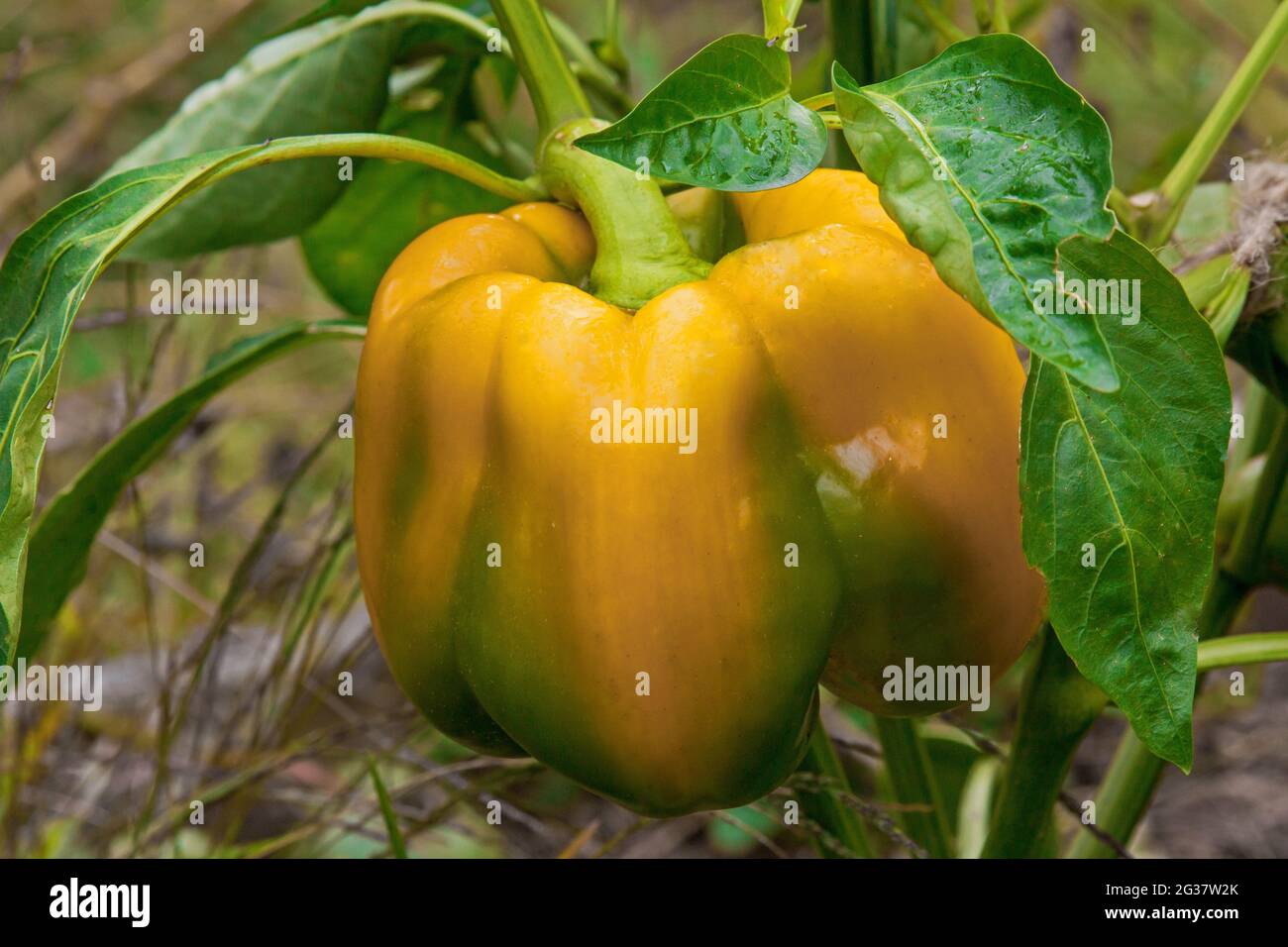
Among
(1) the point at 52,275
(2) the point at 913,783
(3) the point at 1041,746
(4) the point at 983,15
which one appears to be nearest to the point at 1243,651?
(3) the point at 1041,746

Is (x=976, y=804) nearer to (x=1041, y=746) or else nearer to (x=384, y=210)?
(x=1041, y=746)

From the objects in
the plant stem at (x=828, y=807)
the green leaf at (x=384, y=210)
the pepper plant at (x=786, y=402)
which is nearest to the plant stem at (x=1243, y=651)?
the pepper plant at (x=786, y=402)

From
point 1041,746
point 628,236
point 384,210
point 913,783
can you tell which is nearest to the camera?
point 628,236

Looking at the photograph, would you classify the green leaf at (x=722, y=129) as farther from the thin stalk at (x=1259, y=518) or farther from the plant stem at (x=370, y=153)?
the thin stalk at (x=1259, y=518)

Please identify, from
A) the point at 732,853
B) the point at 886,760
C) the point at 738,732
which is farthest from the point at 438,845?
the point at 738,732
